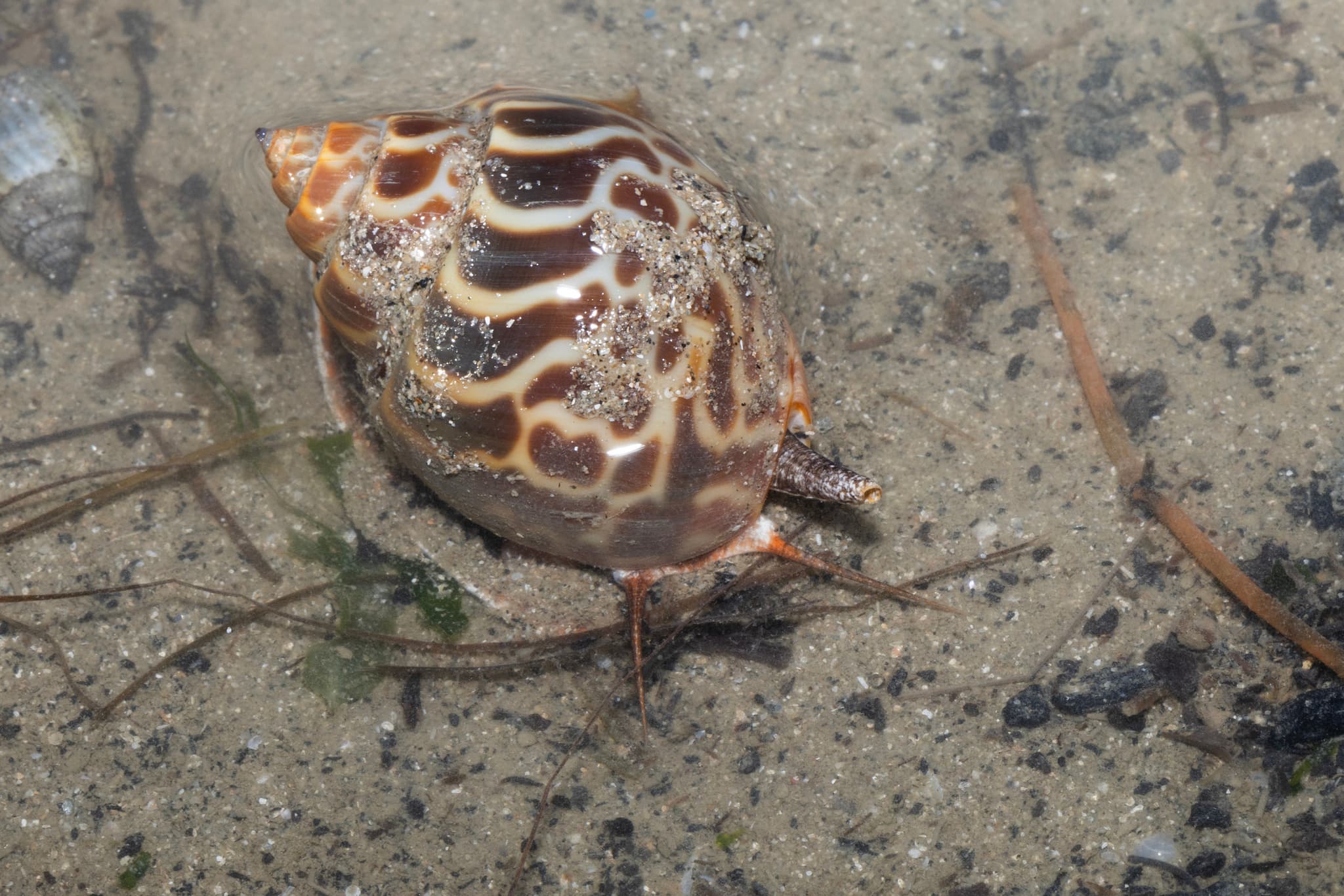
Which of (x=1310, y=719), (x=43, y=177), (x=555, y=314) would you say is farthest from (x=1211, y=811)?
(x=43, y=177)

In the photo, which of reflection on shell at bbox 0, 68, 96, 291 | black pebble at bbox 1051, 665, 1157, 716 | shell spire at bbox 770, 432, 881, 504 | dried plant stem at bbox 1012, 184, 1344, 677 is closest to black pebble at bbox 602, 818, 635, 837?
shell spire at bbox 770, 432, 881, 504

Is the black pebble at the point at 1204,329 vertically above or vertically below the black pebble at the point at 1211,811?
above

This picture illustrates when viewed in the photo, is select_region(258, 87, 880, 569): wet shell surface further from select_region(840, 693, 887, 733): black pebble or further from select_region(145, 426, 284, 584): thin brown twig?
select_region(145, 426, 284, 584): thin brown twig

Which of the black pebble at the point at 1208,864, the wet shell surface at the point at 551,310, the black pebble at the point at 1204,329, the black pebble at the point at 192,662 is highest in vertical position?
the wet shell surface at the point at 551,310

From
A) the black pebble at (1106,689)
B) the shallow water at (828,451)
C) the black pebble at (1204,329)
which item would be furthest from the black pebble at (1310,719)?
the black pebble at (1204,329)

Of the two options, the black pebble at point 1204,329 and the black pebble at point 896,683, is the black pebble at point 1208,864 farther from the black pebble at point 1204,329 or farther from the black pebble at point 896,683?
the black pebble at point 1204,329

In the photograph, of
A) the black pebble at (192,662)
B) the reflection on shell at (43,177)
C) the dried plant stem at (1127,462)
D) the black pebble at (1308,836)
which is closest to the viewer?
the black pebble at (1308,836)
